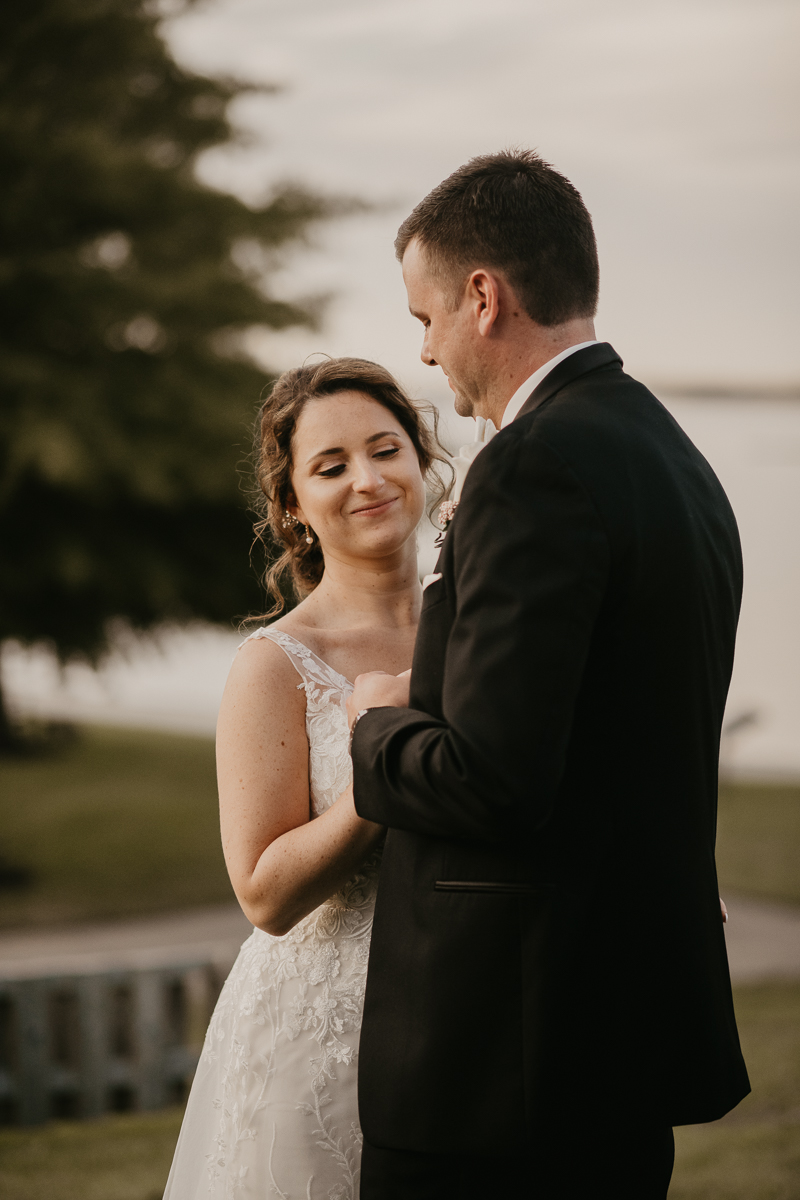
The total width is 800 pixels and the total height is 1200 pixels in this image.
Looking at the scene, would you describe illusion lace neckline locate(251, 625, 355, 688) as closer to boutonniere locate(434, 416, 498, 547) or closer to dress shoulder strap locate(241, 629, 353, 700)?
dress shoulder strap locate(241, 629, 353, 700)

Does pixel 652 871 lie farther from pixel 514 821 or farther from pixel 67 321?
pixel 67 321

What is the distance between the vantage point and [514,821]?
1588mm

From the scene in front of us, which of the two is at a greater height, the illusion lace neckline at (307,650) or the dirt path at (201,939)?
the illusion lace neckline at (307,650)

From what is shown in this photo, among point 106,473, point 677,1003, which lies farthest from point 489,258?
point 106,473

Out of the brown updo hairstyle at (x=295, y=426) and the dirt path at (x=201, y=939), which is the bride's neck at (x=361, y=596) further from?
the dirt path at (x=201, y=939)

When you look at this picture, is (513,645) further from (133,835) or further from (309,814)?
(133,835)

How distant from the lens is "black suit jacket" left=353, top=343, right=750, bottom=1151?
1586 mm

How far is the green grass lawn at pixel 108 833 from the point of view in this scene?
1147 centimetres

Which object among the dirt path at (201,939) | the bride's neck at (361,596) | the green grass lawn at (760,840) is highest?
the bride's neck at (361,596)

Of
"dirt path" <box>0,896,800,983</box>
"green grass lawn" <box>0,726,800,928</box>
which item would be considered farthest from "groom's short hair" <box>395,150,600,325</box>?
"green grass lawn" <box>0,726,800,928</box>

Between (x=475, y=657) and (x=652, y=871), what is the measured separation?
494mm

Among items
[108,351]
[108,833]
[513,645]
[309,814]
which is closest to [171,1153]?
[309,814]

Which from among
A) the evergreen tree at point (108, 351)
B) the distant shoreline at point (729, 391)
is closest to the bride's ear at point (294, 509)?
the evergreen tree at point (108, 351)

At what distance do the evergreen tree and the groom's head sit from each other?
8.03 meters
